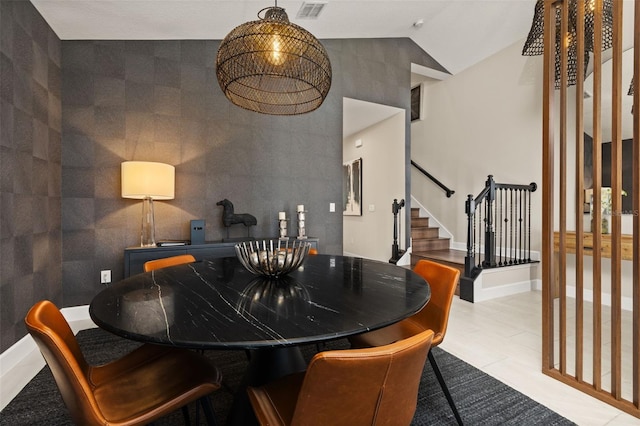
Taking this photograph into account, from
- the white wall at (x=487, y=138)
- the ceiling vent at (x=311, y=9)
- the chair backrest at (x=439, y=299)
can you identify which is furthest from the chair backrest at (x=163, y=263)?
the white wall at (x=487, y=138)

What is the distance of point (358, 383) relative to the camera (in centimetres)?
73

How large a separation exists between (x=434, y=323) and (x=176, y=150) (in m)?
2.95

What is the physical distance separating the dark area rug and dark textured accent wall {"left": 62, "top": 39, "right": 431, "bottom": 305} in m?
1.39

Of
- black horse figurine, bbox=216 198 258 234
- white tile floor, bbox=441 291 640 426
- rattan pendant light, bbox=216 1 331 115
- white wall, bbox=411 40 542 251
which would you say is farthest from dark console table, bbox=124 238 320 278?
white wall, bbox=411 40 542 251

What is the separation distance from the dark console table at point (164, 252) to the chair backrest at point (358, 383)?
245 cm

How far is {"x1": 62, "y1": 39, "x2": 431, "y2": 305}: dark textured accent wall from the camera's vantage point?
9.58ft

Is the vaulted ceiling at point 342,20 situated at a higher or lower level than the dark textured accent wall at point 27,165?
higher

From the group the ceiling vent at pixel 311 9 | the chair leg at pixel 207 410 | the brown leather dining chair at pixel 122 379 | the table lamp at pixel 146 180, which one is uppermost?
the ceiling vent at pixel 311 9

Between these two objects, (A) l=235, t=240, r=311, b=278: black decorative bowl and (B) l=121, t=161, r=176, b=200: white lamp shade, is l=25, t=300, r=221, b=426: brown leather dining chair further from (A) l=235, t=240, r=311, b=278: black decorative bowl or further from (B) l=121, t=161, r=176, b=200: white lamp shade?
(B) l=121, t=161, r=176, b=200: white lamp shade

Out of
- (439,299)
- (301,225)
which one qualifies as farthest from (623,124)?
(301,225)

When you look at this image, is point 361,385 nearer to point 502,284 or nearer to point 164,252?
point 164,252

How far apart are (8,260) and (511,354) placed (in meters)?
3.60

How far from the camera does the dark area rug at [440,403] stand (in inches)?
59.5

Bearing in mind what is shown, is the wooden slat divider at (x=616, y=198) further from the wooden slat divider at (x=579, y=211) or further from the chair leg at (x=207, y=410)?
the chair leg at (x=207, y=410)
